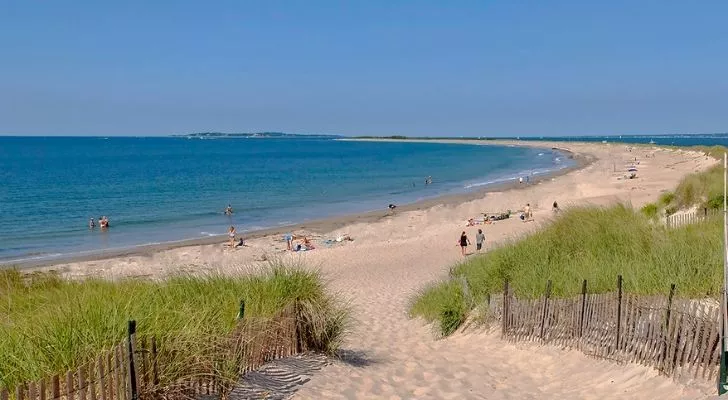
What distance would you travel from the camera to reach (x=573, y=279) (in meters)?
10.1

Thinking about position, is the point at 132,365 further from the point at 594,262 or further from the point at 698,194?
the point at 698,194

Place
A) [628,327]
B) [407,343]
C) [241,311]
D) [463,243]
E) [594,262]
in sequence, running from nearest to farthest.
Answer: [241,311], [628,327], [594,262], [407,343], [463,243]

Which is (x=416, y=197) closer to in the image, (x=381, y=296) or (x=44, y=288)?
(x=381, y=296)

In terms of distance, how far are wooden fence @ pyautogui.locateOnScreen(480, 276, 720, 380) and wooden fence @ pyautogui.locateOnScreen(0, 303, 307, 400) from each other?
165 inches

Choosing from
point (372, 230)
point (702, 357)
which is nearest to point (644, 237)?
point (702, 357)

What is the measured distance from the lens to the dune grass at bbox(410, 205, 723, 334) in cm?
923

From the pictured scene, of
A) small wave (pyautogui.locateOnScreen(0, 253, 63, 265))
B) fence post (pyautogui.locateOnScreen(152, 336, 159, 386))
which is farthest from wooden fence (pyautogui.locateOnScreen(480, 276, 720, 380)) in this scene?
→ small wave (pyautogui.locateOnScreen(0, 253, 63, 265))

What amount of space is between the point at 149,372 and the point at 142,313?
75 cm

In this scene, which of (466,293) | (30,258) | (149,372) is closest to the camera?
(149,372)

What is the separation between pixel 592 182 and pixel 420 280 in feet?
126

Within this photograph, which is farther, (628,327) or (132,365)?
(628,327)

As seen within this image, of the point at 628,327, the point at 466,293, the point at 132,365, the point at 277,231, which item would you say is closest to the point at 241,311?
the point at 132,365

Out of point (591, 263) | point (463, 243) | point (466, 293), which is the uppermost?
point (591, 263)

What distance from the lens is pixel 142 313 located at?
575 centimetres
